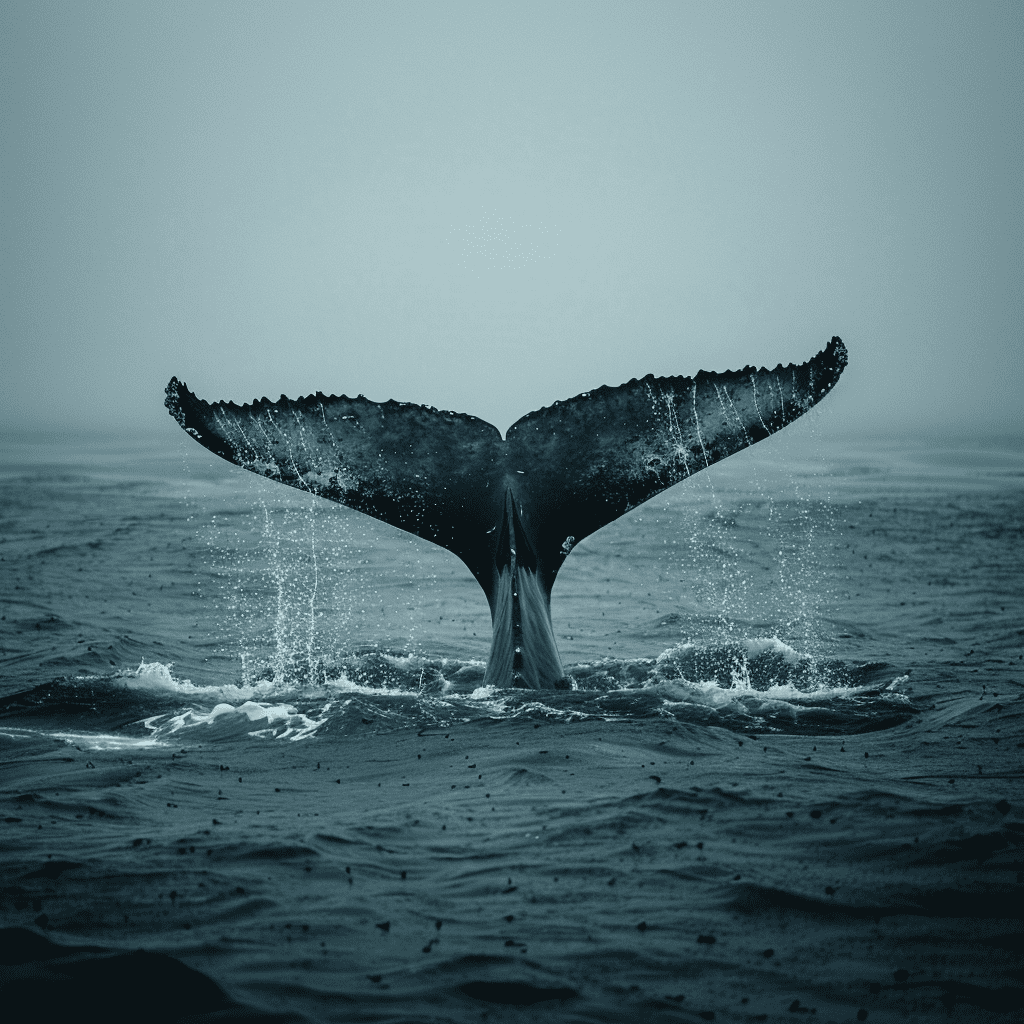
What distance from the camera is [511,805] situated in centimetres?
534

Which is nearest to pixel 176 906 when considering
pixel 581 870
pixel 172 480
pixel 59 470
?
pixel 581 870

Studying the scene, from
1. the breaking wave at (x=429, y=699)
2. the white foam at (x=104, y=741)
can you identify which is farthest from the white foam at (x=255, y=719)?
the white foam at (x=104, y=741)

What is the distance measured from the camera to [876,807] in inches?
201

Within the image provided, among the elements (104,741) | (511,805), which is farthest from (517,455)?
(104,741)

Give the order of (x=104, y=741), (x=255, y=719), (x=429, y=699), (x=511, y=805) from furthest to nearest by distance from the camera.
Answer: (x=429, y=699) < (x=255, y=719) < (x=104, y=741) < (x=511, y=805)

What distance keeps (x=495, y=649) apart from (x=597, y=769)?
1625 mm

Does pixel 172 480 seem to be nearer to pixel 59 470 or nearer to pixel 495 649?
pixel 59 470

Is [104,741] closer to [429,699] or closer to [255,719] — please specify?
[255,719]

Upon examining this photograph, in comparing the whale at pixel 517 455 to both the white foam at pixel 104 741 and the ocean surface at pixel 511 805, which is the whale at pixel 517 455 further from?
the white foam at pixel 104 741

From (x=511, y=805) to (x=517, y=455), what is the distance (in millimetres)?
2486

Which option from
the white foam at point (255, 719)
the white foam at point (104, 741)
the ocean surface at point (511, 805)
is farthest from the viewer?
the white foam at point (255, 719)

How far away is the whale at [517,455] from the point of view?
21.6 ft

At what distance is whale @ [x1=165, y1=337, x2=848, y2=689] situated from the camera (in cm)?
657

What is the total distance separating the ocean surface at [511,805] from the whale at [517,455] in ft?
2.52
